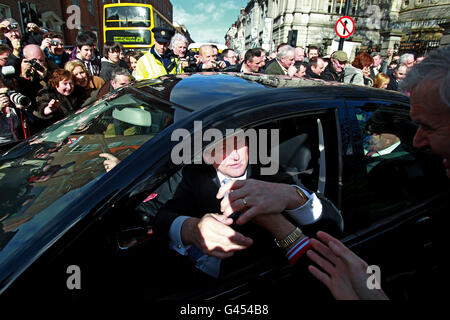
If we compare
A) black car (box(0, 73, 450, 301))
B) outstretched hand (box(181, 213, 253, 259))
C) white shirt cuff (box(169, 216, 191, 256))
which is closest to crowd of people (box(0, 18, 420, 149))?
black car (box(0, 73, 450, 301))

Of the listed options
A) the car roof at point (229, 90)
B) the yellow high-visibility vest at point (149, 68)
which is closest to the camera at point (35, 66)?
the yellow high-visibility vest at point (149, 68)

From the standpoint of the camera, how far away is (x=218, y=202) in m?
1.31

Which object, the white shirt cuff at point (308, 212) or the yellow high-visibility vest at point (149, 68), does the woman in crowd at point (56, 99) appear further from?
the white shirt cuff at point (308, 212)

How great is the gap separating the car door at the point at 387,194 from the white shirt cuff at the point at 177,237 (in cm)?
77

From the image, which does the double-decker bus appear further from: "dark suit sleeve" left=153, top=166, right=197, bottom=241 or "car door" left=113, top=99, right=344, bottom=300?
"dark suit sleeve" left=153, top=166, right=197, bottom=241

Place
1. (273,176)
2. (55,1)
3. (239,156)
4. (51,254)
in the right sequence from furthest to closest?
(55,1)
(273,176)
(239,156)
(51,254)

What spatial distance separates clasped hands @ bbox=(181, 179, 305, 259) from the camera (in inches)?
40.4

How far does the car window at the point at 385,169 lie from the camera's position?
141cm

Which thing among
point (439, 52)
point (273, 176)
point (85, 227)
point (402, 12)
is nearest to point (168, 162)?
point (85, 227)

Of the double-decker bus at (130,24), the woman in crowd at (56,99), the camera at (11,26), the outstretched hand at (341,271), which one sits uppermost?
the double-decker bus at (130,24)

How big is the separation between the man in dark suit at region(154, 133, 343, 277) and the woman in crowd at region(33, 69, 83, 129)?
2.37 m

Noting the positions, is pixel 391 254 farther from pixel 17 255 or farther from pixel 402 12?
pixel 402 12

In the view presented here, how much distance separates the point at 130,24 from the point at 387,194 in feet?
45.9
